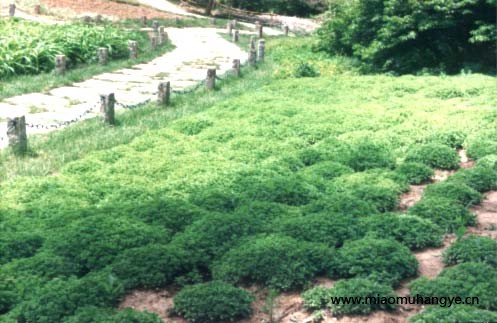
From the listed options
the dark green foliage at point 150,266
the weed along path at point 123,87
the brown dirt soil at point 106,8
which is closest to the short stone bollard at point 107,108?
the weed along path at point 123,87

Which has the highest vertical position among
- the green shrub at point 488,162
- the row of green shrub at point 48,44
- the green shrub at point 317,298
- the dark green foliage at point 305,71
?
the row of green shrub at point 48,44

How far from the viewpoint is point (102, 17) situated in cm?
2903

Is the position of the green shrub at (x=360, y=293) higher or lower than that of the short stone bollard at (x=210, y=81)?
lower

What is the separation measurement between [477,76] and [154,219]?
38.1ft

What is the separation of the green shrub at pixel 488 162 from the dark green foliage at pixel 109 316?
5800mm

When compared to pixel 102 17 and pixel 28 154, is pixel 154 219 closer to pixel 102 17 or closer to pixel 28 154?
pixel 28 154

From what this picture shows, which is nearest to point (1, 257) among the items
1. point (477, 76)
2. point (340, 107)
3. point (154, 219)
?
point (154, 219)

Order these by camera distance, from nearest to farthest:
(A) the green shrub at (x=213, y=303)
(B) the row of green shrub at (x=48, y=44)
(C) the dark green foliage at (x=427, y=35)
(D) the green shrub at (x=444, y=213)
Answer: (A) the green shrub at (x=213, y=303) < (D) the green shrub at (x=444, y=213) < (B) the row of green shrub at (x=48, y=44) < (C) the dark green foliage at (x=427, y=35)

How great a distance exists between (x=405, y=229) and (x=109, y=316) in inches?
130

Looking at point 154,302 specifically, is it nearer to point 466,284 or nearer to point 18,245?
point 18,245

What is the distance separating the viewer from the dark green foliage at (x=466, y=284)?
5617mm

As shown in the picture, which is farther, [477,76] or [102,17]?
[102,17]

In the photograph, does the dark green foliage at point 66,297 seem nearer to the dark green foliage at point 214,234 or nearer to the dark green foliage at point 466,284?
the dark green foliage at point 214,234

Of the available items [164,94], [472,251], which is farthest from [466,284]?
[164,94]
